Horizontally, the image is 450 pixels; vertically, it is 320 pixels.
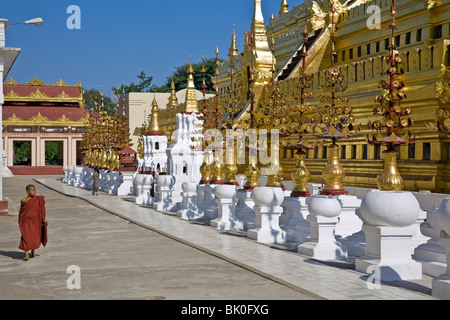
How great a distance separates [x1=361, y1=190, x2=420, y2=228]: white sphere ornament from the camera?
30.8 feet

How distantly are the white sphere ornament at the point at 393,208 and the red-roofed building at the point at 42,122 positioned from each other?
57.4 m

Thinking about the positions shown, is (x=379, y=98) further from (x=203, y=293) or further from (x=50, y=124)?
(x=50, y=124)

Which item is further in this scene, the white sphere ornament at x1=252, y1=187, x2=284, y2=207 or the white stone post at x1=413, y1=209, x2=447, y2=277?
the white sphere ornament at x1=252, y1=187, x2=284, y2=207

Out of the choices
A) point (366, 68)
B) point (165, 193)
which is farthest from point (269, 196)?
point (165, 193)

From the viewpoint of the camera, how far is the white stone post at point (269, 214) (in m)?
13.8

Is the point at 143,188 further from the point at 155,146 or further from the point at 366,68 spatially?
the point at 366,68

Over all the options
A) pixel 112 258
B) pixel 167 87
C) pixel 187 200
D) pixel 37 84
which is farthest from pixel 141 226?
pixel 167 87

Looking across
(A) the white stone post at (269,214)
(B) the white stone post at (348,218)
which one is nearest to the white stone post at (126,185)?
(A) the white stone post at (269,214)

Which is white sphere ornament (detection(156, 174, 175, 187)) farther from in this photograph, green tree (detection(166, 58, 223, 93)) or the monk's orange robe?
green tree (detection(166, 58, 223, 93))

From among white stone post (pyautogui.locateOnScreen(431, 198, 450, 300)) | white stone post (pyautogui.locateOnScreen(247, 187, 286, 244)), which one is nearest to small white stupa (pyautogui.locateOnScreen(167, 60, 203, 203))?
white stone post (pyautogui.locateOnScreen(247, 187, 286, 244))

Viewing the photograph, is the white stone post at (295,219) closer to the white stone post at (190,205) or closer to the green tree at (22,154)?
the white stone post at (190,205)

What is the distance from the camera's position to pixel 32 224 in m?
11.8

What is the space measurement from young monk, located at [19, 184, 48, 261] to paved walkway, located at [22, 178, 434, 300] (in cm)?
295

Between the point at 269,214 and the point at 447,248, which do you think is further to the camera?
the point at 269,214
